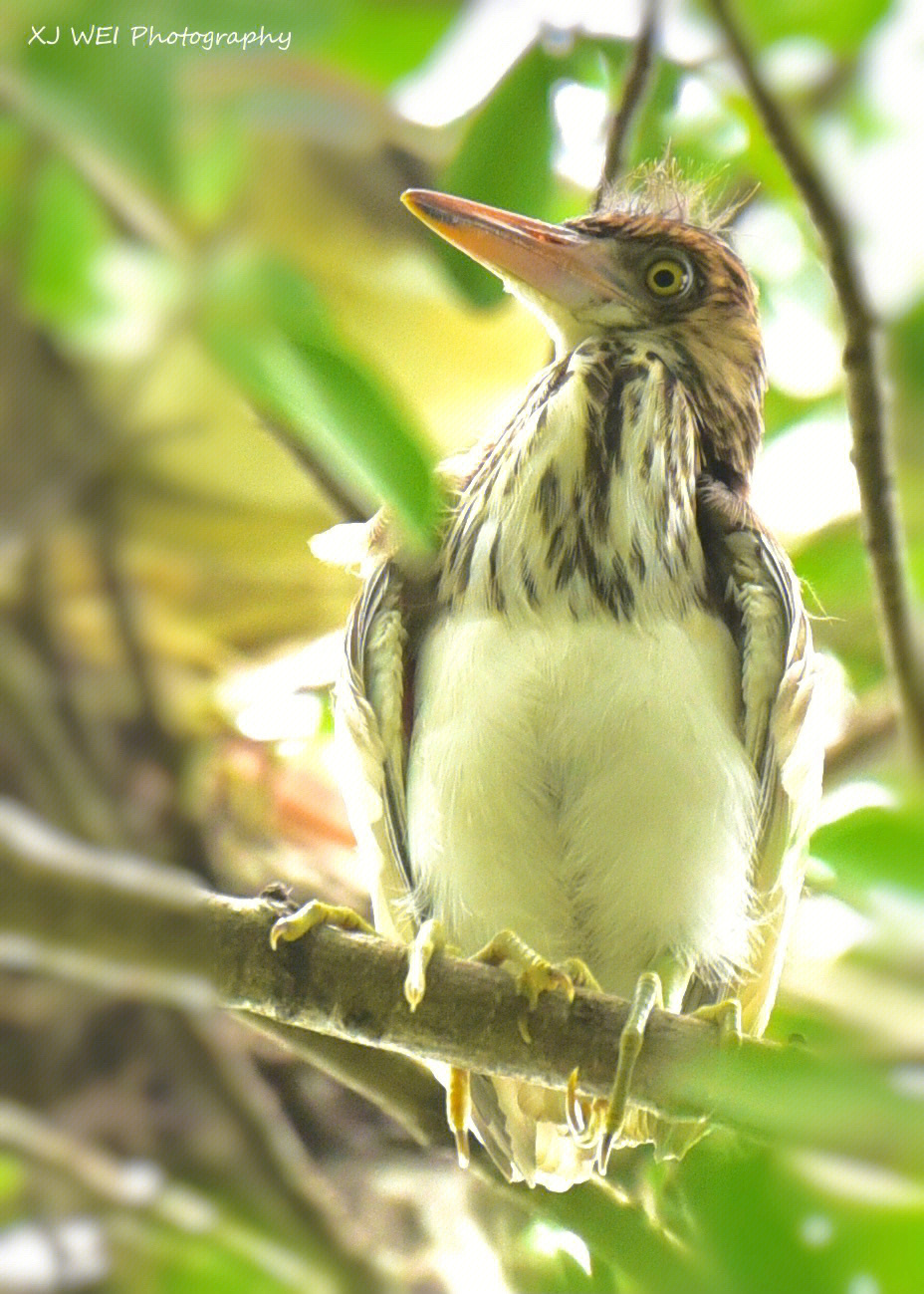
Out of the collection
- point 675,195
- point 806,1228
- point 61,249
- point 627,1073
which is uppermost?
point 675,195

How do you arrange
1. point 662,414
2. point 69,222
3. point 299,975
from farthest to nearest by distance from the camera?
point 662,414 < point 299,975 < point 69,222

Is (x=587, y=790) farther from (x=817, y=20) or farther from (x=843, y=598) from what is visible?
(x=817, y=20)

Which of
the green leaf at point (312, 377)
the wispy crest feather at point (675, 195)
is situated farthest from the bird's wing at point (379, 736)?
the green leaf at point (312, 377)

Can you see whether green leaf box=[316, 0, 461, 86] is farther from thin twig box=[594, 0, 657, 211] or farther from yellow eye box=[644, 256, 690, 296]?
yellow eye box=[644, 256, 690, 296]

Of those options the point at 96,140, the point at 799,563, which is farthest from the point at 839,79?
the point at 96,140

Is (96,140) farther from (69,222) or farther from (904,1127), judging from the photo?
(904,1127)

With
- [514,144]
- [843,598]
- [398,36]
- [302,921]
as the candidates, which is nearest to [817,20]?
[398,36]
